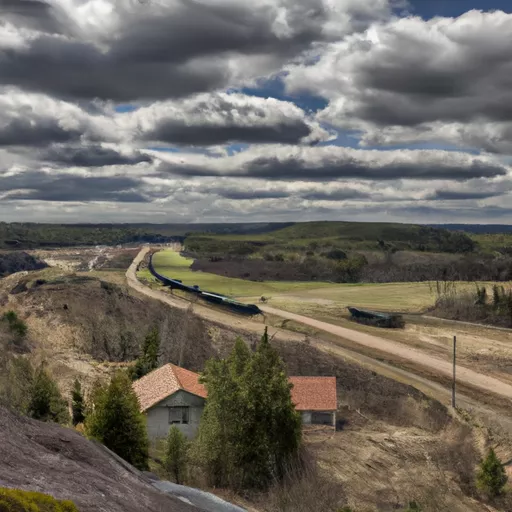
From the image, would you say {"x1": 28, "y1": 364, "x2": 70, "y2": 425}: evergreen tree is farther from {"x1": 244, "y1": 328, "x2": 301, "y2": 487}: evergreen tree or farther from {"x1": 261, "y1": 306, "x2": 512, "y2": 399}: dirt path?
{"x1": 261, "y1": 306, "x2": 512, "y2": 399}: dirt path

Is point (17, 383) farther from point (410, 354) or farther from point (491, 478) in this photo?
point (410, 354)

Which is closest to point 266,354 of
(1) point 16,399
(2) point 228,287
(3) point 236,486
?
(3) point 236,486

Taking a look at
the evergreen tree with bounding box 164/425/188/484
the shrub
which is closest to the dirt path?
the evergreen tree with bounding box 164/425/188/484

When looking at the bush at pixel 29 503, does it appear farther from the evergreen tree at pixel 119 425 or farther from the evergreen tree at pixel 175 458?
the evergreen tree at pixel 175 458

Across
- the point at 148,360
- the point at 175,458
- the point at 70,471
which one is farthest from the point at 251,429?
the point at 148,360

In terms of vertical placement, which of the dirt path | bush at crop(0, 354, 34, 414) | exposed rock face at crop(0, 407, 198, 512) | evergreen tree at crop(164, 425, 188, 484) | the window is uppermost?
exposed rock face at crop(0, 407, 198, 512)

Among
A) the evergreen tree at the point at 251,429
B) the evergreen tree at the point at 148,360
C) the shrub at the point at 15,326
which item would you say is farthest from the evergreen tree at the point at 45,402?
the shrub at the point at 15,326
